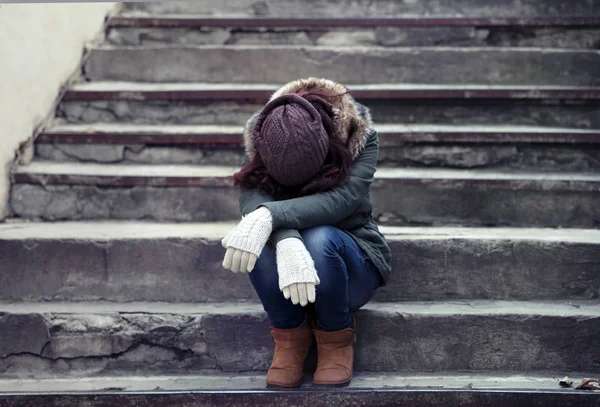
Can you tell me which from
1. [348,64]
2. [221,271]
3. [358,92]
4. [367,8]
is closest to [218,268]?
[221,271]

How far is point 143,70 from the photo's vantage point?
3996 mm

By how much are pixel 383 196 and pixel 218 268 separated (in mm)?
874

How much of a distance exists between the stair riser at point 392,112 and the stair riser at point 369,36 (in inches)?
22.0

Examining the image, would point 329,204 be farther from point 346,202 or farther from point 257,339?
point 257,339

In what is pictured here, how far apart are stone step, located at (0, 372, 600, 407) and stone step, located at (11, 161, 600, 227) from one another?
868 millimetres

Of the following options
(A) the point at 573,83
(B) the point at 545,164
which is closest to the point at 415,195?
(B) the point at 545,164

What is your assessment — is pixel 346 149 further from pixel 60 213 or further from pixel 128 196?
pixel 60 213

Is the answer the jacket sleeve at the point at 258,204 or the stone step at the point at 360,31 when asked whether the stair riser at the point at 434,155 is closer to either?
the stone step at the point at 360,31

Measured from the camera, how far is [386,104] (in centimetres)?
375

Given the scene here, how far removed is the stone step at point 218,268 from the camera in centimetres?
293

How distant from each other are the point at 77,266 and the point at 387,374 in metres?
1.39

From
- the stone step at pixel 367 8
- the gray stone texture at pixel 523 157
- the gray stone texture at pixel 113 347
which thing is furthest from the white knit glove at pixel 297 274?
the stone step at pixel 367 8

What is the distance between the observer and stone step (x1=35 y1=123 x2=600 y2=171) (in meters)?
3.48

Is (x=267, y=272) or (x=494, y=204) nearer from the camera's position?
(x=267, y=272)
